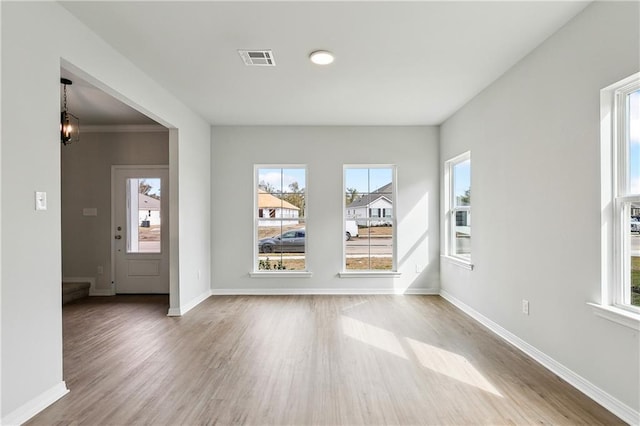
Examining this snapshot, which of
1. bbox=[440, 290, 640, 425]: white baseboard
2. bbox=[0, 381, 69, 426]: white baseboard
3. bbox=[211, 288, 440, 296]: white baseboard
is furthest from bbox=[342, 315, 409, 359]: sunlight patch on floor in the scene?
bbox=[0, 381, 69, 426]: white baseboard

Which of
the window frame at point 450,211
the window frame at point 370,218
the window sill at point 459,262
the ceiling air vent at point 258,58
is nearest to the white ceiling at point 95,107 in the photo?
the ceiling air vent at point 258,58

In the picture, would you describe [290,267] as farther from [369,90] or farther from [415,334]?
[369,90]

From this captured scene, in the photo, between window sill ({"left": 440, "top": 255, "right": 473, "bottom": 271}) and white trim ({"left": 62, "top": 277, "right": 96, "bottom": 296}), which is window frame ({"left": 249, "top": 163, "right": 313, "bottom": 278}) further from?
white trim ({"left": 62, "top": 277, "right": 96, "bottom": 296})

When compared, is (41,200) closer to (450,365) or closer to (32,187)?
(32,187)

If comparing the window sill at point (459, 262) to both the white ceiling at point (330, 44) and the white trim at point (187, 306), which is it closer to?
the white ceiling at point (330, 44)

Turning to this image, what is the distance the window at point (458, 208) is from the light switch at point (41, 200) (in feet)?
14.0

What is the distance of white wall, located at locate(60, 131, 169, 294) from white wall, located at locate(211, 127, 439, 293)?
119 centimetres

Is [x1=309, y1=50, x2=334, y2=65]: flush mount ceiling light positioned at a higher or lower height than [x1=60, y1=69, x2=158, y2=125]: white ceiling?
lower

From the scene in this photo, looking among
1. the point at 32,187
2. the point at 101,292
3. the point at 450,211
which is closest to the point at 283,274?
the point at 450,211

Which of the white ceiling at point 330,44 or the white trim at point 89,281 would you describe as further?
the white trim at point 89,281

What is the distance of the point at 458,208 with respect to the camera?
4914 mm

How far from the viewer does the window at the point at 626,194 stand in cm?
220

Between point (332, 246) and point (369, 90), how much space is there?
2497 mm

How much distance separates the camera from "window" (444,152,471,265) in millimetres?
4629
